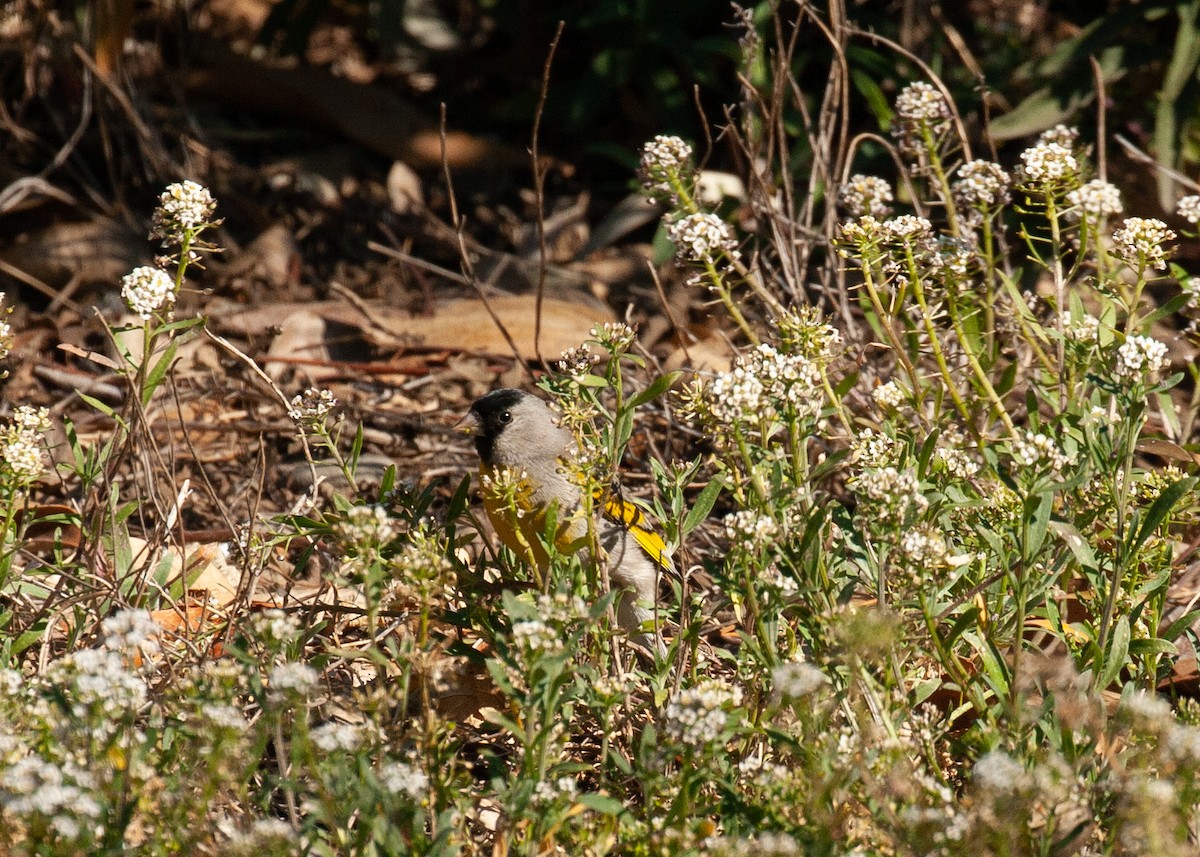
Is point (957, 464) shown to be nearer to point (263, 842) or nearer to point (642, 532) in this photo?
point (642, 532)

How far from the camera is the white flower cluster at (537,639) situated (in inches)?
96.7

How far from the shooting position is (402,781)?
2363 millimetres

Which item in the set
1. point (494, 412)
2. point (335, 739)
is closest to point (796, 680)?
point (335, 739)

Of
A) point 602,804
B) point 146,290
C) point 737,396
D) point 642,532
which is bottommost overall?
point 642,532

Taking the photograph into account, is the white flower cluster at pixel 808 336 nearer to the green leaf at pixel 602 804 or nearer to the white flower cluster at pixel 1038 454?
the white flower cluster at pixel 1038 454

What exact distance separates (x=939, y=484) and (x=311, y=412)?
1398 millimetres

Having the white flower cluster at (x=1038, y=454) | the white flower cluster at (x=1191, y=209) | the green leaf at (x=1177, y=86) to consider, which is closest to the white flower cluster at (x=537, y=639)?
the white flower cluster at (x=1038, y=454)

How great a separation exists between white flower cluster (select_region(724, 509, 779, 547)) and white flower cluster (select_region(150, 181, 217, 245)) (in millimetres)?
1304

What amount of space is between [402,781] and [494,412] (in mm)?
2245

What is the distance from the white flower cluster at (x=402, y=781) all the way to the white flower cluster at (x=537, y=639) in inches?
11.0

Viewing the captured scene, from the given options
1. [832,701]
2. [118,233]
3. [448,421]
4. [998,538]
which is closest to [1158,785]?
[832,701]

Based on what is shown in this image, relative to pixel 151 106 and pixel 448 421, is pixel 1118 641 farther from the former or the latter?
pixel 151 106

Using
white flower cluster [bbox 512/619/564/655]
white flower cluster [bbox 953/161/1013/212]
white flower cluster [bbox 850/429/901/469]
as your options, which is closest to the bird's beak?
white flower cluster [bbox 850/429/901/469]

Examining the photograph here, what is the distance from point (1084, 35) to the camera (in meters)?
5.95
